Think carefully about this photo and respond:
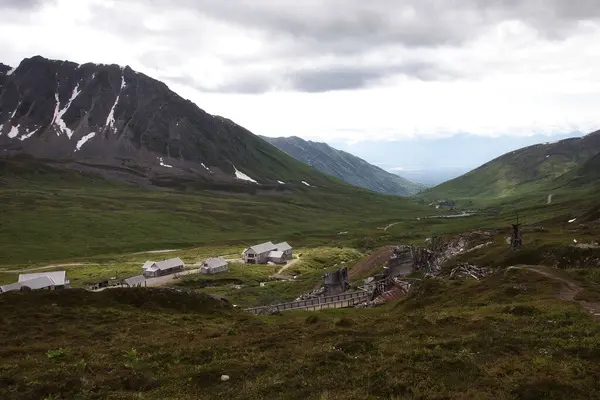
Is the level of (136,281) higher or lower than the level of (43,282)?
lower

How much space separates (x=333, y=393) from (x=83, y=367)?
15.5 metres

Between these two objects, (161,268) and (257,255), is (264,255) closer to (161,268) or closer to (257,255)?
(257,255)

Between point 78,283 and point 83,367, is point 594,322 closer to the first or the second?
point 83,367

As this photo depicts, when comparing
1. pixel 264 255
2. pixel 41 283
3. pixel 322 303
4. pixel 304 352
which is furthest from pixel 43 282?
pixel 304 352

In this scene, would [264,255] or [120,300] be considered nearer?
[120,300]

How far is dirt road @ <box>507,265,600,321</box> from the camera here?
3625 cm

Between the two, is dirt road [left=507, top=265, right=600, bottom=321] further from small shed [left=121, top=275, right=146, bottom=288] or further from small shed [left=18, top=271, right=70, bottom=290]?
small shed [left=18, top=271, right=70, bottom=290]

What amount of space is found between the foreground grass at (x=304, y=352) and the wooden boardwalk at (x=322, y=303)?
1945 centimetres

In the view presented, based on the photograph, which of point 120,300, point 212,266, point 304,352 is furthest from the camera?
point 212,266

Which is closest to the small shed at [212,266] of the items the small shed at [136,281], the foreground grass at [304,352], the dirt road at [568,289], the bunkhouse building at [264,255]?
the small shed at [136,281]

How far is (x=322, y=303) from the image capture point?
223ft

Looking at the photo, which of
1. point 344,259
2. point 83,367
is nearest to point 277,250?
point 344,259

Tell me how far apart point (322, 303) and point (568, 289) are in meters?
32.9

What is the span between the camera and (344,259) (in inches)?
6294
